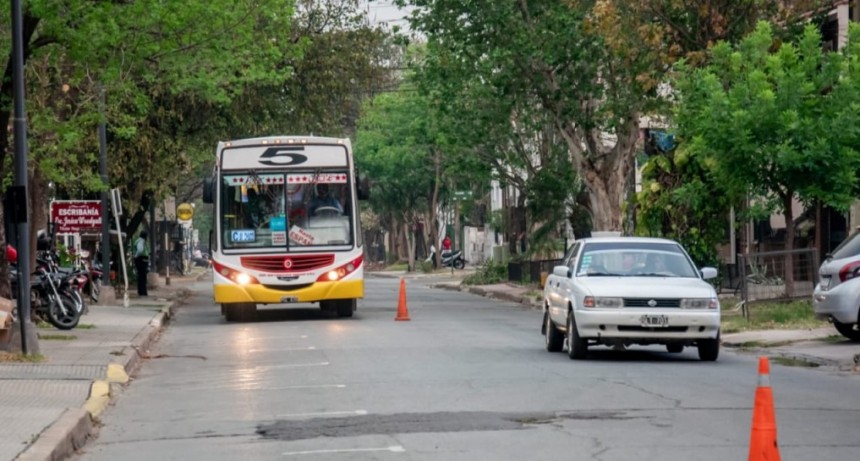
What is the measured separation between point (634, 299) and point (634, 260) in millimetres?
1401

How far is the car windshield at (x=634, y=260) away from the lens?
20.7m

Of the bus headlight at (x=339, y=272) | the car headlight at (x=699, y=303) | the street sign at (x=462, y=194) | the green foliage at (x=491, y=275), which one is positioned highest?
the street sign at (x=462, y=194)

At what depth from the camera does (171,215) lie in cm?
7975

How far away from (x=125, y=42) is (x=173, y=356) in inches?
186

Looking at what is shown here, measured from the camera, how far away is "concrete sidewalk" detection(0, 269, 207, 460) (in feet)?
41.0

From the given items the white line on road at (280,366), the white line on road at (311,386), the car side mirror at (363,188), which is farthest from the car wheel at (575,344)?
the car side mirror at (363,188)

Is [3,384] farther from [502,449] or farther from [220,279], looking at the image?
[220,279]

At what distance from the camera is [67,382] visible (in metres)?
17.6

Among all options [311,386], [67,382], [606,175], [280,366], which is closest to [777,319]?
[280,366]

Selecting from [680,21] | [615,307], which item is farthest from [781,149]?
[615,307]

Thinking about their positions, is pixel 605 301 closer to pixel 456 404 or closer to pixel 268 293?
pixel 456 404

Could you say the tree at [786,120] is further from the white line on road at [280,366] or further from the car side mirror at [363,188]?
the white line on road at [280,366]

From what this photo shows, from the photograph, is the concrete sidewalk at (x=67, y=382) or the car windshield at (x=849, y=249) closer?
the concrete sidewalk at (x=67, y=382)

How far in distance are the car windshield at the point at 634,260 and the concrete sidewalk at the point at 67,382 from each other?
623 cm
